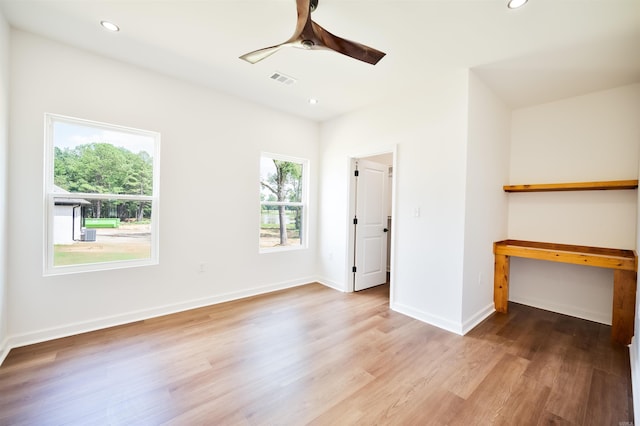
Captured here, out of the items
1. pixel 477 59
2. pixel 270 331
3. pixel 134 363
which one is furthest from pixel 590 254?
pixel 134 363

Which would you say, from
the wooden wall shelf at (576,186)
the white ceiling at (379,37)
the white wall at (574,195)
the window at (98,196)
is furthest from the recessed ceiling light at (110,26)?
the white wall at (574,195)

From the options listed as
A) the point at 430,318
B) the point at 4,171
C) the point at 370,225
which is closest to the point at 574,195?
the point at 430,318

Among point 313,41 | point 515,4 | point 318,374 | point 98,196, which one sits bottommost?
point 318,374

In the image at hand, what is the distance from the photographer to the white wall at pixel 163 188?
7.90ft

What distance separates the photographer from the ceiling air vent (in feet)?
9.88

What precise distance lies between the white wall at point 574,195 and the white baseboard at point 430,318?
1.65 metres

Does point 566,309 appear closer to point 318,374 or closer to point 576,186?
point 576,186

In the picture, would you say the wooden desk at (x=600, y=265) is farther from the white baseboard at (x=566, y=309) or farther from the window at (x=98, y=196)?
the window at (x=98, y=196)

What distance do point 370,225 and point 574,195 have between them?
8.66 feet

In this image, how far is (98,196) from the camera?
2.77m

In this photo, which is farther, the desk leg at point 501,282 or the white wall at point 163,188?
the desk leg at point 501,282

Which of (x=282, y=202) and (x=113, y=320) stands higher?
(x=282, y=202)

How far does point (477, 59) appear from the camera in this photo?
2.58m

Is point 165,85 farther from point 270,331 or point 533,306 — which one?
point 533,306
